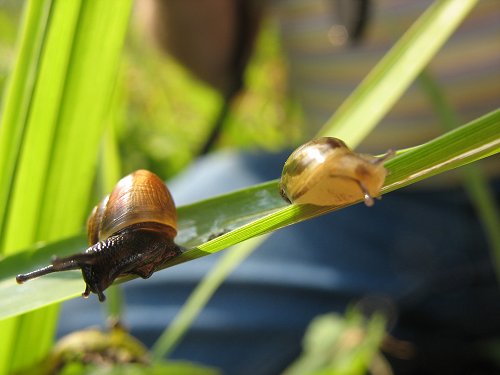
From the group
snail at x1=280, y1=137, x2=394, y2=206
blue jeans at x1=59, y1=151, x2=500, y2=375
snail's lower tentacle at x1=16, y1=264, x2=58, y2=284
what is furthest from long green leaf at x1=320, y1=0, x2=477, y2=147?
blue jeans at x1=59, y1=151, x2=500, y2=375

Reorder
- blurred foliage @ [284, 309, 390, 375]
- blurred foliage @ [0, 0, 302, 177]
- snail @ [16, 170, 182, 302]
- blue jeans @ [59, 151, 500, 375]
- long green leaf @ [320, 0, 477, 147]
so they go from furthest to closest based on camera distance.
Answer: blurred foliage @ [0, 0, 302, 177], blue jeans @ [59, 151, 500, 375], blurred foliage @ [284, 309, 390, 375], long green leaf @ [320, 0, 477, 147], snail @ [16, 170, 182, 302]

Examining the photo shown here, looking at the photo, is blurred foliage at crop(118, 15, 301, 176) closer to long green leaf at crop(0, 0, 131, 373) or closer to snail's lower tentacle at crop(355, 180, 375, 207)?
long green leaf at crop(0, 0, 131, 373)

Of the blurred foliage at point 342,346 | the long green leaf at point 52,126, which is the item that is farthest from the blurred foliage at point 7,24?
the long green leaf at point 52,126

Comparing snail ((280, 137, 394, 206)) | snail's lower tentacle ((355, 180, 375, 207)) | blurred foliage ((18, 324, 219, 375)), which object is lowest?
blurred foliage ((18, 324, 219, 375))

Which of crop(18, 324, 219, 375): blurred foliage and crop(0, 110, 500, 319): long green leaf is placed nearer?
crop(0, 110, 500, 319): long green leaf

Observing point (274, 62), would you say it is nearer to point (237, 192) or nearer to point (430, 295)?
point (430, 295)

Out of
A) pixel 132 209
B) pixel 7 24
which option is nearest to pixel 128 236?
pixel 132 209

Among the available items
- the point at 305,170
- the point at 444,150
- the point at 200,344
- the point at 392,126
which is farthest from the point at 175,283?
the point at 444,150

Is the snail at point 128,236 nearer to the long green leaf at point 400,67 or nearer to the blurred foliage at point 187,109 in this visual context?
the long green leaf at point 400,67
